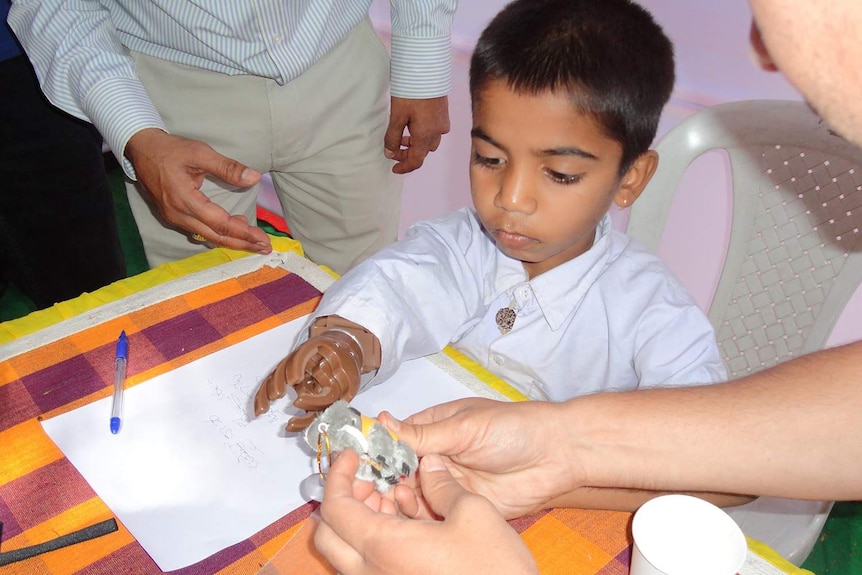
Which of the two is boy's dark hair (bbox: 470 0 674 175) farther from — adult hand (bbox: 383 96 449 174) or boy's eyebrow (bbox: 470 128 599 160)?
adult hand (bbox: 383 96 449 174)

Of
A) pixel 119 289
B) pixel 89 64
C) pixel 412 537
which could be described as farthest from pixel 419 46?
pixel 412 537

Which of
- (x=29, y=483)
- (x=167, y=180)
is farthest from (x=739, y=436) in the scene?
(x=167, y=180)

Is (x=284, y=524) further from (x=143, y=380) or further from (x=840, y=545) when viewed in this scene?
(x=840, y=545)

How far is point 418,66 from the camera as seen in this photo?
1.52 meters

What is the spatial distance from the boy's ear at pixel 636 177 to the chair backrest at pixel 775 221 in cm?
19

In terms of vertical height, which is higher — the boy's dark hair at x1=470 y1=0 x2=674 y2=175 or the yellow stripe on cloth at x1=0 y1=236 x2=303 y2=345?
the boy's dark hair at x1=470 y1=0 x2=674 y2=175

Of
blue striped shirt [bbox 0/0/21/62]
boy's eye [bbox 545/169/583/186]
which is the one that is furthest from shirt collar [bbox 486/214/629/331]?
blue striped shirt [bbox 0/0/21/62]

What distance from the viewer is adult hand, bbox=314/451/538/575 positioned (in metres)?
0.64

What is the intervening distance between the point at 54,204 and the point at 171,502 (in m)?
1.25

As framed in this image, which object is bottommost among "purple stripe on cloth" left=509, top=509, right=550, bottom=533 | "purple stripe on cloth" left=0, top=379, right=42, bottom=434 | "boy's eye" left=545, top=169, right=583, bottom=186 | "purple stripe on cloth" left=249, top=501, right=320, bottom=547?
"purple stripe on cloth" left=0, top=379, right=42, bottom=434

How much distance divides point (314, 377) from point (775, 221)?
926 millimetres

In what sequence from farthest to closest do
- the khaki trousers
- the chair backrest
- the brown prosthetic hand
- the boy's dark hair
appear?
the khaki trousers → the chair backrest → the boy's dark hair → the brown prosthetic hand

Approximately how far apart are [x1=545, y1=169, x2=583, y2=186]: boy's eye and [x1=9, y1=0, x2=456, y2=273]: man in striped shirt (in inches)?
19.7

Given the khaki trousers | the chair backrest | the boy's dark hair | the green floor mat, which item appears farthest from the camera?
the green floor mat
